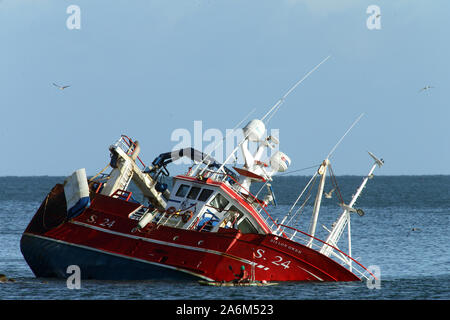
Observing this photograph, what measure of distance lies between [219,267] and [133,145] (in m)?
8.21

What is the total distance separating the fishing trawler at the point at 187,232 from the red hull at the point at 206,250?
4cm

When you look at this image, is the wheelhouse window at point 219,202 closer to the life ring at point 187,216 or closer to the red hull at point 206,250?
the life ring at point 187,216

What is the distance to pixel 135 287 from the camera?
2975cm

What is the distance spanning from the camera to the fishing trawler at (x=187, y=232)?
99.8ft

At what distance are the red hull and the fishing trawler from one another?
0.04m

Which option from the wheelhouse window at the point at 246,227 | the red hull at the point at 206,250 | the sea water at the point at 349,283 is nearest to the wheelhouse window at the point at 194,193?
the red hull at the point at 206,250

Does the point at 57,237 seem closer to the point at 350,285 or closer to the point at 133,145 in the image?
the point at 133,145

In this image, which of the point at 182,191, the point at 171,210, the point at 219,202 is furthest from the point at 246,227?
the point at 171,210

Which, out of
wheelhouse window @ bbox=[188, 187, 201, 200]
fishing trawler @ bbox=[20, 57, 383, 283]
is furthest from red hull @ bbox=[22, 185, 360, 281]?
wheelhouse window @ bbox=[188, 187, 201, 200]

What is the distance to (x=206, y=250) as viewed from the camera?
1193 inches

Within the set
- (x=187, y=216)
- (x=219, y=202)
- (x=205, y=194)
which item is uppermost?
(x=205, y=194)

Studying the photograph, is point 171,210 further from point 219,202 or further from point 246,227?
point 246,227

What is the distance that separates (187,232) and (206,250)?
3.41ft
